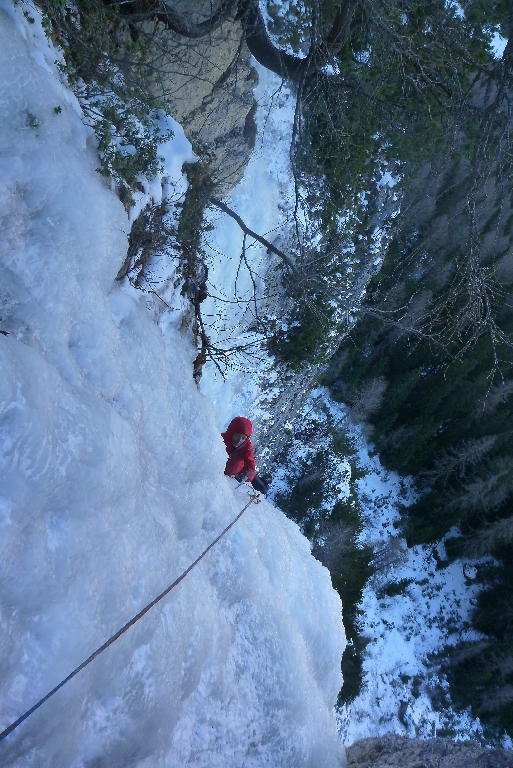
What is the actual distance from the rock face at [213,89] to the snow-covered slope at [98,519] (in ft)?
4.48

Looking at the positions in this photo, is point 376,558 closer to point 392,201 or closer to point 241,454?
point 392,201

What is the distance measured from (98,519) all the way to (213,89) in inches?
154

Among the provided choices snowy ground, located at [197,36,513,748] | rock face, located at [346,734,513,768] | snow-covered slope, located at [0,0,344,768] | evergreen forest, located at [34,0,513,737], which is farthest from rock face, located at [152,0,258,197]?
rock face, located at [346,734,513,768]

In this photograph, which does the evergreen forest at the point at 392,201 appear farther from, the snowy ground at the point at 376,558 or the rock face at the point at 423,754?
the rock face at the point at 423,754

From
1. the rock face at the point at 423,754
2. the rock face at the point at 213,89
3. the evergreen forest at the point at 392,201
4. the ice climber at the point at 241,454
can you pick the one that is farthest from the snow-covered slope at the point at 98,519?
the rock face at the point at 423,754

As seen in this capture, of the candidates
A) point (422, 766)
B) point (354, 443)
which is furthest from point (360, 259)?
point (422, 766)

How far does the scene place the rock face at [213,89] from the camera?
345 centimetres

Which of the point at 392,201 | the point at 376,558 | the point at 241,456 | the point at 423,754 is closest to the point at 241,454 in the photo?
the point at 241,456

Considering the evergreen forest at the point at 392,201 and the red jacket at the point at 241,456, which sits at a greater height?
the evergreen forest at the point at 392,201

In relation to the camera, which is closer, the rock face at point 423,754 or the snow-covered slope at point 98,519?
the snow-covered slope at point 98,519

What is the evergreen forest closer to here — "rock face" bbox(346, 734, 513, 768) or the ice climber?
the ice climber

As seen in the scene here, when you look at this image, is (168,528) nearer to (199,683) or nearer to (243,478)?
(199,683)

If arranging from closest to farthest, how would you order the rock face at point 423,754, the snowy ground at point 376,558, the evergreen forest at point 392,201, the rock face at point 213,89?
1. the evergreen forest at point 392,201
2. the rock face at point 213,89
3. the snowy ground at point 376,558
4. the rock face at point 423,754

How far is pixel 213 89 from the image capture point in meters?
4.15
